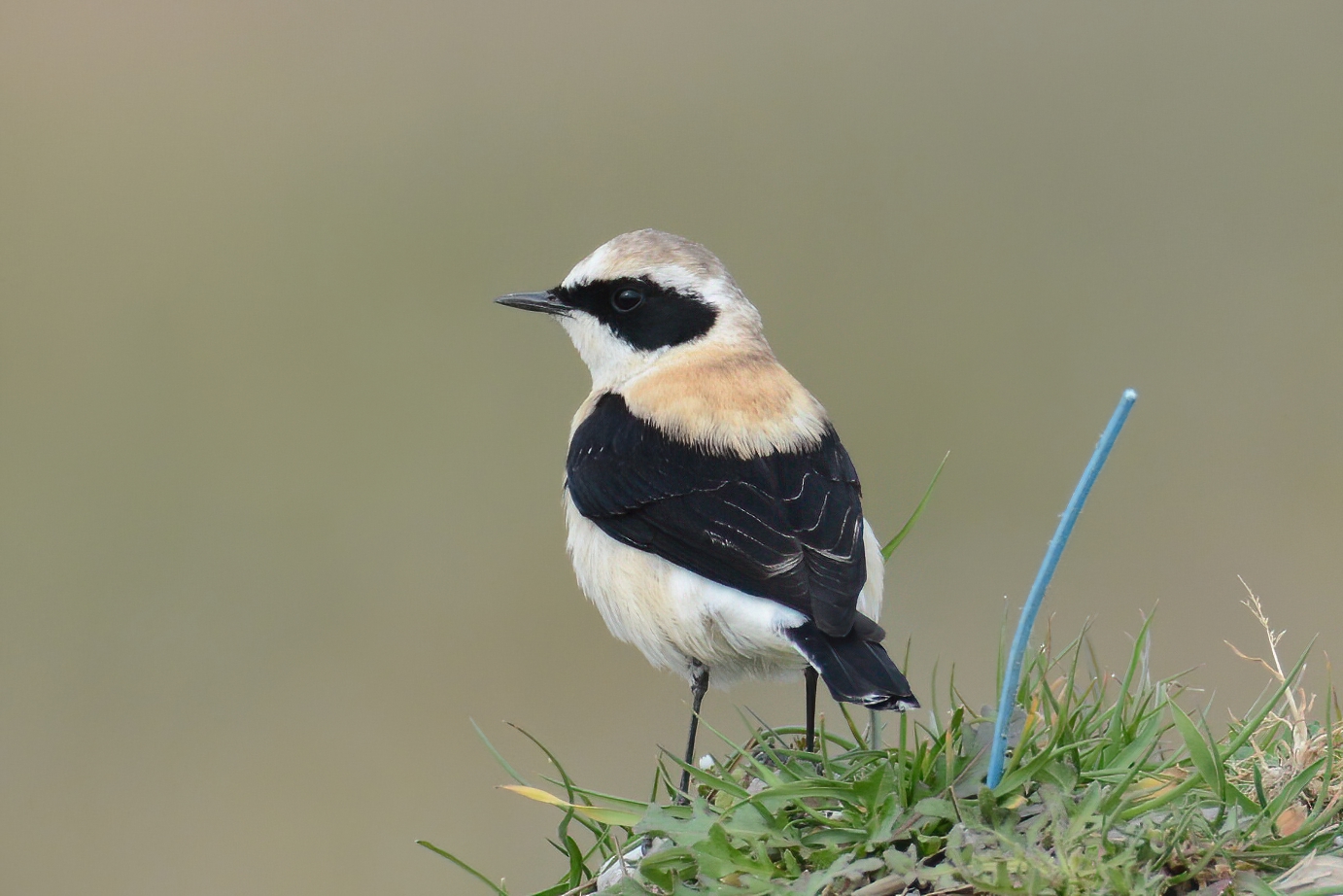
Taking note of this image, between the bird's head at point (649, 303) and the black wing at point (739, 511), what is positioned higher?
the bird's head at point (649, 303)

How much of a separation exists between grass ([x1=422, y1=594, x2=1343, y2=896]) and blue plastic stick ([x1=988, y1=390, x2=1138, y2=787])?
0.08m

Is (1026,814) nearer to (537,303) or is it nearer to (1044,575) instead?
(1044,575)

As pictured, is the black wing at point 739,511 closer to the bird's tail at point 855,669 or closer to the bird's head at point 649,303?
the bird's tail at point 855,669

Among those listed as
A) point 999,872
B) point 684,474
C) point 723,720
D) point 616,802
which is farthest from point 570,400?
point 999,872

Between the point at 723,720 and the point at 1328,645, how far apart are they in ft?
11.1

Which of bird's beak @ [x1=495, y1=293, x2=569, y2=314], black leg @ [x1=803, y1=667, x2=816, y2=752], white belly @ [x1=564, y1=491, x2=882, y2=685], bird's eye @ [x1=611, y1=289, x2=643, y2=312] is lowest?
black leg @ [x1=803, y1=667, x2=816, y2=752]

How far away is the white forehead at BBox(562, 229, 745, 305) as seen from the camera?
418 centimetres

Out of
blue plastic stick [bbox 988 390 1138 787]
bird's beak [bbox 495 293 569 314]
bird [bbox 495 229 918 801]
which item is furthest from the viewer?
bird's beak [bbox 495 293 569 314]

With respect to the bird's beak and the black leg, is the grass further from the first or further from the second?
the bird's beak

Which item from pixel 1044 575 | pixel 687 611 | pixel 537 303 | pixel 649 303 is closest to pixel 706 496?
pixel 687 611

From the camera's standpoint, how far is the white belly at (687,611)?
10.7 feet

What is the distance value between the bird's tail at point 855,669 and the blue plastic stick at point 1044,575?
0.20 metres

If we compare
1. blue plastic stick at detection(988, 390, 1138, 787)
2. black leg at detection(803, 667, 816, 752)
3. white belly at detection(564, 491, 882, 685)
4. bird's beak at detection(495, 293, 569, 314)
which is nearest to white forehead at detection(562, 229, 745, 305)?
bird's beak at detection(495, 293, 569, 314)

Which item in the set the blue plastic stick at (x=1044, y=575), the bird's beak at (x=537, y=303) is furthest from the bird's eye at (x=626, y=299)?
the blue plastic stick at (x=1044, y=575)
